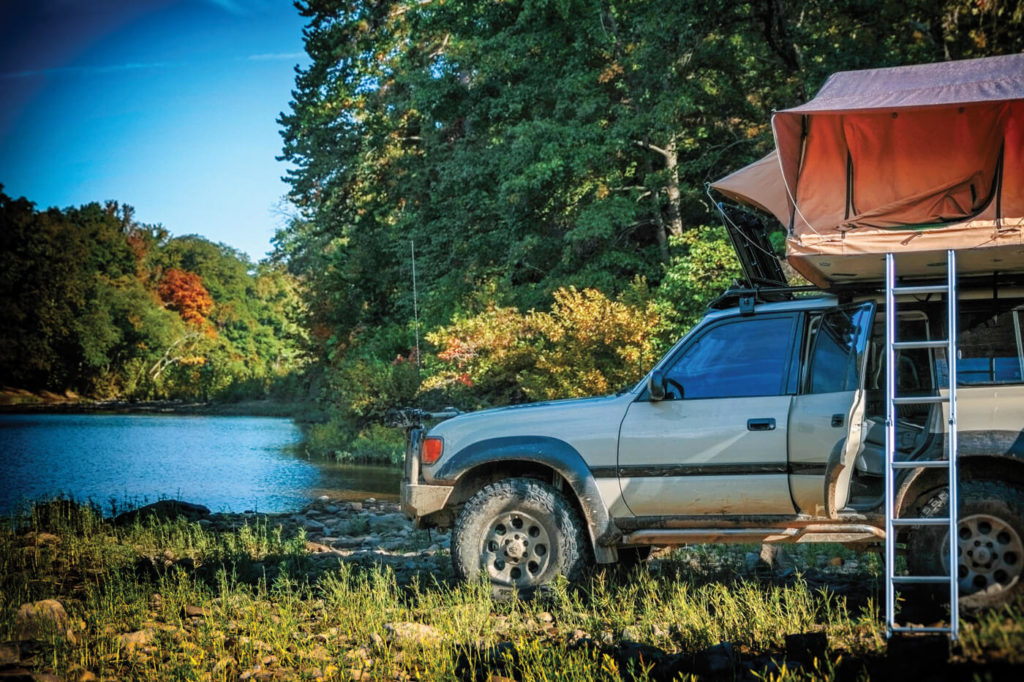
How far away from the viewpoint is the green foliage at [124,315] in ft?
187

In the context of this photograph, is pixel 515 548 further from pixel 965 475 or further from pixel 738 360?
pixel 965 475

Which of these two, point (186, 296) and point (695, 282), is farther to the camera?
point (186, 296)

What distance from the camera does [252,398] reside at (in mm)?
65000

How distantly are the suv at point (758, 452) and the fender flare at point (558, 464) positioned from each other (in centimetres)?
1

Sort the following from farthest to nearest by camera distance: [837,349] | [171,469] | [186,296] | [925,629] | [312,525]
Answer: [186,296] → [171,469] → [312,525] → [837,349] → [925,629]

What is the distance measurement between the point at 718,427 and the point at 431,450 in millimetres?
2349

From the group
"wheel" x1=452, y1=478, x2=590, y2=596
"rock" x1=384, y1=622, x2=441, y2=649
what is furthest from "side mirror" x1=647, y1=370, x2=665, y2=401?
"rock" x1=384, y1=622, x2=441, y2=649

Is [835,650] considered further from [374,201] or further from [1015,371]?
[374,201]

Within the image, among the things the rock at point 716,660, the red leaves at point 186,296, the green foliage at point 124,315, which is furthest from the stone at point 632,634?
the red leaves at point 186,296

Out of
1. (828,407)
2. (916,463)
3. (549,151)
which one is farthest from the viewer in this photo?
(549,151)

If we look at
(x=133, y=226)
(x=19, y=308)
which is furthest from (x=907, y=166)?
(x=133, y=226)

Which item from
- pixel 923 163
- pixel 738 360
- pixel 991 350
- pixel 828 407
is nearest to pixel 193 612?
pixel 738 360

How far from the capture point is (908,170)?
6.87 meters

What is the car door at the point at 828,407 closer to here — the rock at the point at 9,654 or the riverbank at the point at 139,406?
the rock at the point at 9,654
